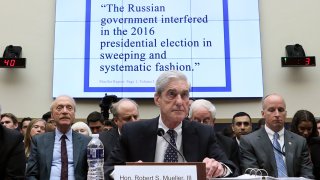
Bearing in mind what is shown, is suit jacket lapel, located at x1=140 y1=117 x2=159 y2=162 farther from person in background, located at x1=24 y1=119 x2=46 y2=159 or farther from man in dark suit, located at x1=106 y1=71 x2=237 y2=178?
person in background, located at x1=24 y1=119 x2=46 y2=159

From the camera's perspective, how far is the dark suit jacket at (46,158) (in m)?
3.71

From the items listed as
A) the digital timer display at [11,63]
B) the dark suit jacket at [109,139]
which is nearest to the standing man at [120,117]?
the dark suit jacket at [109,139]

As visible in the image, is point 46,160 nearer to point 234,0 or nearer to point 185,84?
point 185,84

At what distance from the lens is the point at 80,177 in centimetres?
371

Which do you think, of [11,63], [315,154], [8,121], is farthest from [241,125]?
[11,63]

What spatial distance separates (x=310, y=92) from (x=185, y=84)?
594 cm

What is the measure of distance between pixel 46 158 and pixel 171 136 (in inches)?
63.2

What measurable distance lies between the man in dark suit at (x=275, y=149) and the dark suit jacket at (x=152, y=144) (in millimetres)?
1380

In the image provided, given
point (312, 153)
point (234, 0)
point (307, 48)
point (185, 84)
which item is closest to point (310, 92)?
point (307, 48)

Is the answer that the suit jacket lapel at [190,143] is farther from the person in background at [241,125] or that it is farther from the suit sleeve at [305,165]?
the person in background at [241,125]

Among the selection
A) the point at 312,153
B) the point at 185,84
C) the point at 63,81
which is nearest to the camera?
the point at 185,84

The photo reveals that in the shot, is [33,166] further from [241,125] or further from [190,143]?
[241,125]

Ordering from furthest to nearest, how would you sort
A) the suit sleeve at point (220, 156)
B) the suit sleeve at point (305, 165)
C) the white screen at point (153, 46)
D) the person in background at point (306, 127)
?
the white screen at point (153, 46) → the person in background at point (306, 127) → the suit sleeve at point (305, 165) → the suit sleeve at point (220, 156)

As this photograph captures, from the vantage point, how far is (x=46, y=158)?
375cm
